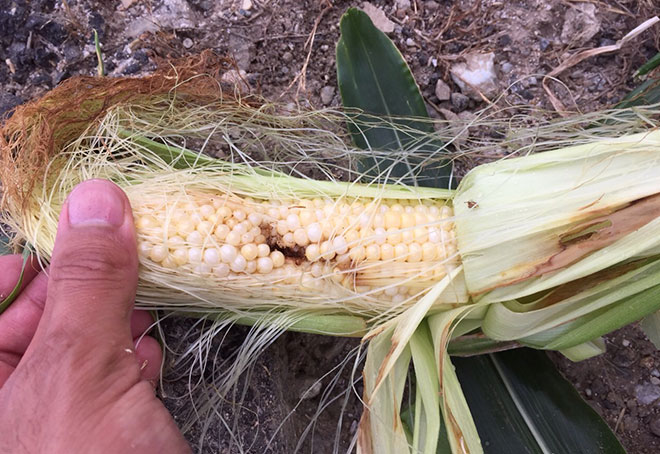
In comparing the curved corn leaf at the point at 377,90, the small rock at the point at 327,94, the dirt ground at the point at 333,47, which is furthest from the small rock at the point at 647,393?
the small rock at the point at 327,94

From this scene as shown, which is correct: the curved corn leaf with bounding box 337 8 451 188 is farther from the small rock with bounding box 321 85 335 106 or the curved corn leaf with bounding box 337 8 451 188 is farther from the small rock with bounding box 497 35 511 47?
the small rock with bounding box 497 35 511 47

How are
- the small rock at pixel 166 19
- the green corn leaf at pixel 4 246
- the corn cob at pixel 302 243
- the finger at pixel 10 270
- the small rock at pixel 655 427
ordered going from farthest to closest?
the small rock at pixel 166 19
the small rock at pixel 655 427
the green corn leaf at pixel 4 246
the finger at pixel 10 270
the corn cob at pixel 302 243

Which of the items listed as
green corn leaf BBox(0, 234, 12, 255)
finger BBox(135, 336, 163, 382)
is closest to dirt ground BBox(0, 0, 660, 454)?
finger BBox(135, 336, 163, 382)

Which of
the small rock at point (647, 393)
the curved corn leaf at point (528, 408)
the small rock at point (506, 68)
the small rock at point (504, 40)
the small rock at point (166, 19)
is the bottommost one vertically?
A: the small rock at point (647, 393)

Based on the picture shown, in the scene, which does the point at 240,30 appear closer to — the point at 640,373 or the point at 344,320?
the point at 344,320

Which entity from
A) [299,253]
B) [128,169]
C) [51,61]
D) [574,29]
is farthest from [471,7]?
[51,61]

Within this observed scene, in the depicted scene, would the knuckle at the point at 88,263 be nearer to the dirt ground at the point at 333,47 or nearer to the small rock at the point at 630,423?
the dirt ground at the point at 333,47
